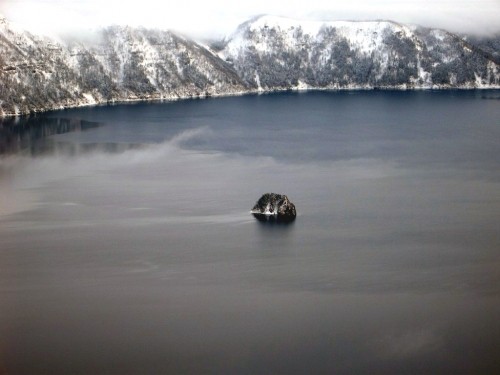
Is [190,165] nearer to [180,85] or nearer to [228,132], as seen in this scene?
[228,132]

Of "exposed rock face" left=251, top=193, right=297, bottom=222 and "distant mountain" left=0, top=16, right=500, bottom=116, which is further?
"distant mountain" left=0, top=16, right=500, bottom=116

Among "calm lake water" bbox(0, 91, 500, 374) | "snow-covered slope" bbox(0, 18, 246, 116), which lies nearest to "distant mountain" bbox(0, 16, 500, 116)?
"snow-covered slope" bbox(0, 18, 246, 116)

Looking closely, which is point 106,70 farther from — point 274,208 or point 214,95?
point 274,208

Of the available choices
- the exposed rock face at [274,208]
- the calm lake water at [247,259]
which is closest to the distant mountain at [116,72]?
the calm lake water at [247,259]

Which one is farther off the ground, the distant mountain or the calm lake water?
the distant mountain

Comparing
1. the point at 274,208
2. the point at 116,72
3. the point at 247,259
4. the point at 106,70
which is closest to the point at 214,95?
the point at 116,72

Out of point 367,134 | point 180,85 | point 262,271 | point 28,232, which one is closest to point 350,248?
point 262,271

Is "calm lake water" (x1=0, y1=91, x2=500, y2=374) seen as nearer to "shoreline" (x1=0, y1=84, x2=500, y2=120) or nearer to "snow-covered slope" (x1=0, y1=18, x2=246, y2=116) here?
"shoreline" (x1=0, y1=84, x2=500, y2=120)
